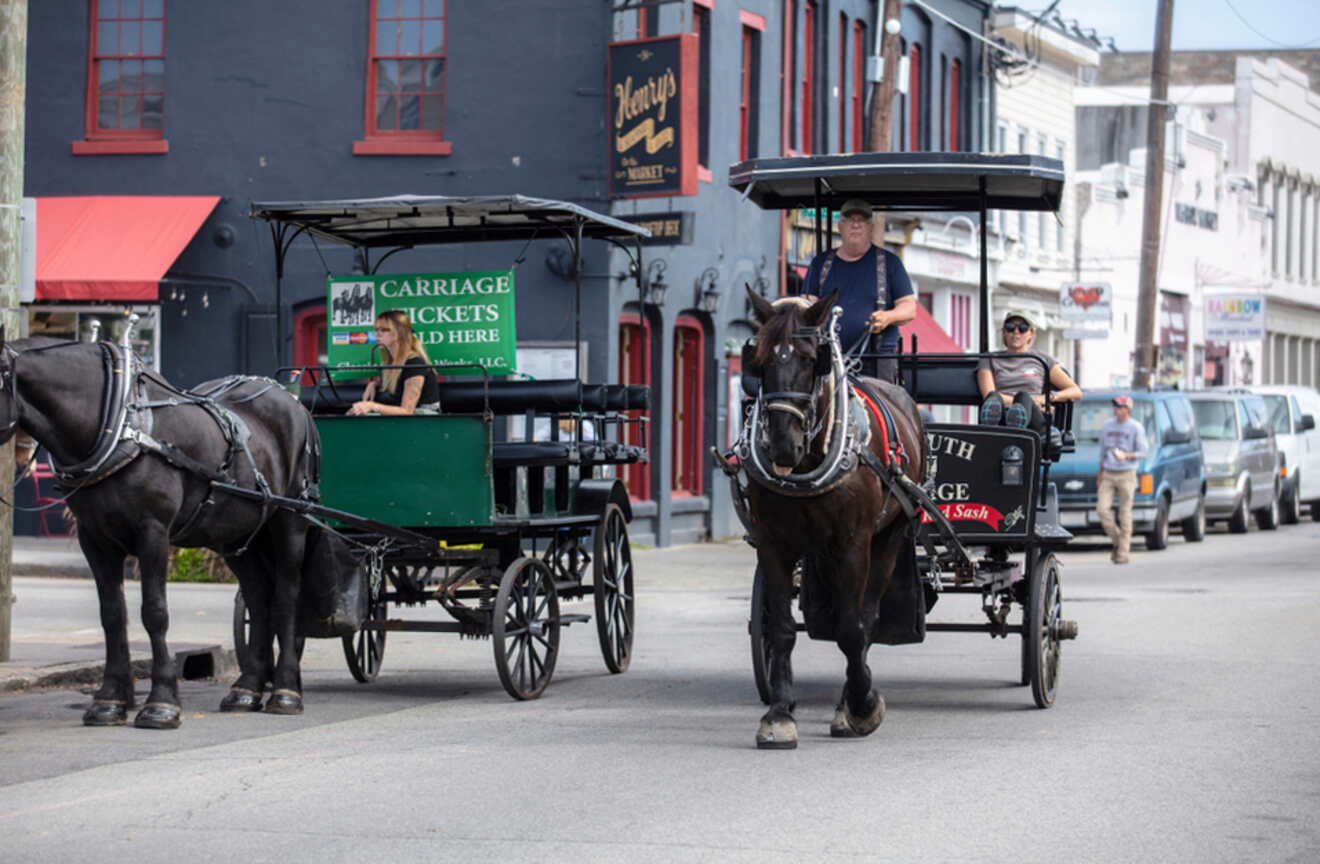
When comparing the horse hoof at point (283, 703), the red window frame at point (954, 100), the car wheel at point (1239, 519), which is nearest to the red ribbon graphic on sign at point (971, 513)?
the horse hoof at point (283, 703)

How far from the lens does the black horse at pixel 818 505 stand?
871cm

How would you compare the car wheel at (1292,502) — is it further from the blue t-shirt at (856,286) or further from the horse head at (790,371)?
the horse head at (790,371)

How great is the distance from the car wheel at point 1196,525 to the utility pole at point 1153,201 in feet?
15.6

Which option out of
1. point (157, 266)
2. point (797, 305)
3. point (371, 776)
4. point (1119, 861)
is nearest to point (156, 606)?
point (371, 776)

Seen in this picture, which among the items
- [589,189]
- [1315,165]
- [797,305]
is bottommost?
[797,305]

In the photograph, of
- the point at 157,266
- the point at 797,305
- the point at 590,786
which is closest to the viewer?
the point at 590,786

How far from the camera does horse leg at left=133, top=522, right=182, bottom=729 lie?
9.41 metres

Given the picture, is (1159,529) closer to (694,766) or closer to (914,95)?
(914,95)

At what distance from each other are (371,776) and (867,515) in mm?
2591

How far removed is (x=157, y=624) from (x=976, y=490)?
14.5 feet

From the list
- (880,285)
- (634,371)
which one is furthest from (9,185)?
(634,371)

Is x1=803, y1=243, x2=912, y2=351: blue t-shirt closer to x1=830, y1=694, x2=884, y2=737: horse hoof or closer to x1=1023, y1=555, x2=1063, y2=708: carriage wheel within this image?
x1=1023, y1=555, x2=1063, y2=708: carriage wheel

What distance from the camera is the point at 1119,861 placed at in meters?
6.61

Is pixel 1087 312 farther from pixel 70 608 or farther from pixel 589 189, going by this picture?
pixel 70 608
